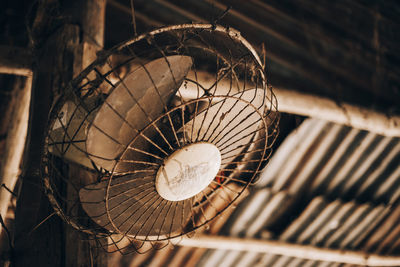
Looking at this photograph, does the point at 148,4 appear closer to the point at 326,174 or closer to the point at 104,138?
the point at 104,138

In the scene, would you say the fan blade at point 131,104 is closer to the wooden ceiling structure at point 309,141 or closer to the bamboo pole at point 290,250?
the wooden ceiling structure at point 309,141

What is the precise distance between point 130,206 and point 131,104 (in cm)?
42

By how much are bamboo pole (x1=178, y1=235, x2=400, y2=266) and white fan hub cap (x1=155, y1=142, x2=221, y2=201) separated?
49.8 inches

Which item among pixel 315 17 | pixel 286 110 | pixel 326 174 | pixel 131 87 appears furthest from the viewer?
pixel 315 17

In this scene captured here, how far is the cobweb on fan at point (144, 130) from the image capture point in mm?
1184

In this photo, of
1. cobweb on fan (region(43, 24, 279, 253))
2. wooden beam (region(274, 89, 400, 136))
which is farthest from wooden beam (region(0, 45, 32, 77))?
wooden beam (region(274, 89, 400, 136))

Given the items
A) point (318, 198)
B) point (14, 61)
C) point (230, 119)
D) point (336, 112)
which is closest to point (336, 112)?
point (336, 112)

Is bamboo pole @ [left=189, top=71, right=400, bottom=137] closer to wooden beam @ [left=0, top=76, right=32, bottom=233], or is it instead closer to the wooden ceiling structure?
the wooden ceiling structure

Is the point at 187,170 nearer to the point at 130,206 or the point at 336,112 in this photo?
the point at 130,206

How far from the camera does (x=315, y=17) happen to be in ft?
11.3

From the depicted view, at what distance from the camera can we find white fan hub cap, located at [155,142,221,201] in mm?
1219

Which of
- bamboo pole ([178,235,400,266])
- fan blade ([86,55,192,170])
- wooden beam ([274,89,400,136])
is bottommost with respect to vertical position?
bamboo pole ([178,235,400,266])

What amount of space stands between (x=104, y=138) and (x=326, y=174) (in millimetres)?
2254

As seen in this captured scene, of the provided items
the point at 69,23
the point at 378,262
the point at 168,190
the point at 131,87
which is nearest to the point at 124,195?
the point at 168,190
